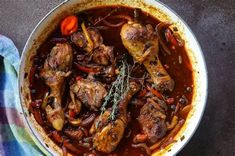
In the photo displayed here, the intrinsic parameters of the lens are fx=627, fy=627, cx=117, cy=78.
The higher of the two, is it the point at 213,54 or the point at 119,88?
the point at 119,88

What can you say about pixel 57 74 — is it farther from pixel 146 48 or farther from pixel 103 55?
pixel 146 48

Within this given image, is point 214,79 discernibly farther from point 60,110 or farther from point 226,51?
point 60,110

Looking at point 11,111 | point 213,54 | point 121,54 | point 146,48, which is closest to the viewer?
point 146,48

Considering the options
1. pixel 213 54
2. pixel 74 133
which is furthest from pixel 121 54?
pixel 213 54

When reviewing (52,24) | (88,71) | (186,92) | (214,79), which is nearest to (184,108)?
(186,92)

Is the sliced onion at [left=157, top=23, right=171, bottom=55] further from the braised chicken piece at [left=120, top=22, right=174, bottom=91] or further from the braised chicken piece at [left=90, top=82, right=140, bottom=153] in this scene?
the braised chicken piece at [left=90, top=82, right=140, bottom=153]

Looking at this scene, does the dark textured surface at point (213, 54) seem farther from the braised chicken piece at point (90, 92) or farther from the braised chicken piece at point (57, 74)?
the braised chicken piece at point (90, 92)
